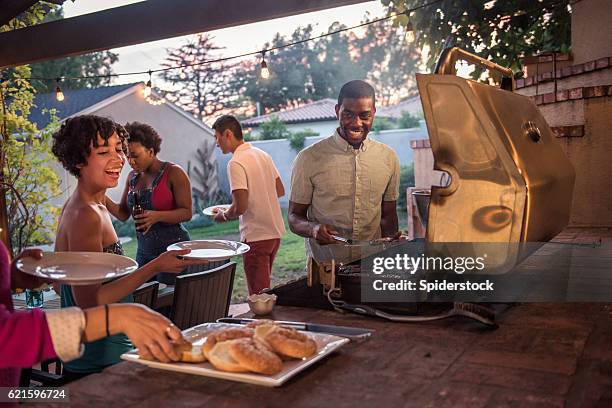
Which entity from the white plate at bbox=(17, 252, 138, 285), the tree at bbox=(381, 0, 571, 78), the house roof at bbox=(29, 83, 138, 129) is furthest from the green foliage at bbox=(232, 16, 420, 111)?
the white plate at bbox=(17, 252, 138, 285)

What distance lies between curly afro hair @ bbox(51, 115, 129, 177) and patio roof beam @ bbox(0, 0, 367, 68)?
93.7 inches

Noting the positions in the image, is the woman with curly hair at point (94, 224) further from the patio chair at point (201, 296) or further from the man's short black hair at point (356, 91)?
the man's short black hair at point (356, 91)

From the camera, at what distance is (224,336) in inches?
55.8

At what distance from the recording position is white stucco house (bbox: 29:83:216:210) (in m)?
15.9

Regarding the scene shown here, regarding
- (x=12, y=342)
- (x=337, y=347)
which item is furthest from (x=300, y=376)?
(x=12, y=342)

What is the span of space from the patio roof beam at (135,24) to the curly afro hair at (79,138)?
2.38m

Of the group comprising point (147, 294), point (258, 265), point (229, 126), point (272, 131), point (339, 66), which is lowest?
point (258, 265)

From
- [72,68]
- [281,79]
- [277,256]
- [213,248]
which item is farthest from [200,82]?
[213,248]

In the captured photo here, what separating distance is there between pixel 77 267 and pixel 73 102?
1644cm

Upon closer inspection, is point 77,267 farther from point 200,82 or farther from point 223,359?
point 200,82

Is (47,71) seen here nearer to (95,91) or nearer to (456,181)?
(95,91)

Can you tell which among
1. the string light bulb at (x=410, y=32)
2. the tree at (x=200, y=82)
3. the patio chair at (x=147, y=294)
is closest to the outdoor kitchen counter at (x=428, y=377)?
the patio chair at (x=147, y=294)

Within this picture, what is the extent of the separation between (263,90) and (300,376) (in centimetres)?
3230

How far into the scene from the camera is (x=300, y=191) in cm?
322
